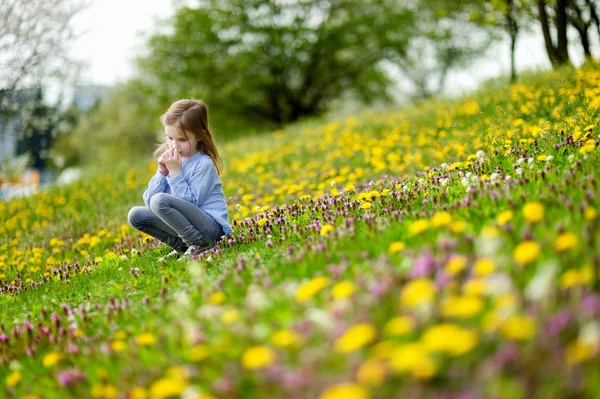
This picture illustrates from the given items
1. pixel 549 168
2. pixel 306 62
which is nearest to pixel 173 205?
Result: pixel 549 168

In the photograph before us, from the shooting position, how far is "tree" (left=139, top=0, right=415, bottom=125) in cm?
2147

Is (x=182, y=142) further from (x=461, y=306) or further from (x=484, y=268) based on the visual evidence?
(x=461, y=306)

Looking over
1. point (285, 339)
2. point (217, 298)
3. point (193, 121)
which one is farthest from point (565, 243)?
point (193, 121)

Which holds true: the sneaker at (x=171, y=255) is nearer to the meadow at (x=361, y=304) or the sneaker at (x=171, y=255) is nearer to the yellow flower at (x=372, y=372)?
the meadow at (x=361, y=304)

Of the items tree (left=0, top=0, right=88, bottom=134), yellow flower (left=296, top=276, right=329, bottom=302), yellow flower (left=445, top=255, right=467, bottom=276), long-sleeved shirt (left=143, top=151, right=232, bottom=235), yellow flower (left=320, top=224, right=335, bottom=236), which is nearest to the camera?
yellow flower (left=445, top=255, right=467, bottom=276)

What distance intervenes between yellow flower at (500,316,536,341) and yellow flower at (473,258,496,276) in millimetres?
274

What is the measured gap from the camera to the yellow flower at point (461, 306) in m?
1.77

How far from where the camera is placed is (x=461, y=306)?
180 centimetres

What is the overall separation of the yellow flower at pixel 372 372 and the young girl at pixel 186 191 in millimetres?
3335

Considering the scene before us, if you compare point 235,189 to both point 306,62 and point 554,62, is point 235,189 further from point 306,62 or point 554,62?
point 306,62

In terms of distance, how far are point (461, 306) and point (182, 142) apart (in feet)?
13.4

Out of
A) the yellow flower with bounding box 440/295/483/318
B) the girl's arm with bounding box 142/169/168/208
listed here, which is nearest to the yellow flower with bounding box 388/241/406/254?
the yellow flower with bounding box 440/295/483/318

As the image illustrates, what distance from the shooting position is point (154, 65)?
21938 mm

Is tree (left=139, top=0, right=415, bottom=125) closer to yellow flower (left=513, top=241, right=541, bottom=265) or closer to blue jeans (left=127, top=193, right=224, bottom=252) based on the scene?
blue jeans (left=127, top=193, right=224, bottom=252)
